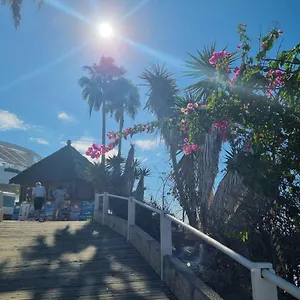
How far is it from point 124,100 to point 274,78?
27.9 meters

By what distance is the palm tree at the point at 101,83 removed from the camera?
30.6 metres

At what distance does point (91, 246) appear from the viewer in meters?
6.40

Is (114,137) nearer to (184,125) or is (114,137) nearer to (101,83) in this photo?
(184,125)

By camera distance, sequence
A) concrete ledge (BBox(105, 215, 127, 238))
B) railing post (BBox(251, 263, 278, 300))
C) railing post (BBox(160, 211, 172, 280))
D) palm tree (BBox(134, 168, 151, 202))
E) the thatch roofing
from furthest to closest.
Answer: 1. the thatch roofing
2. palm tree (BBox(134, 168, 151, 202))
3. concrete ledge (BBox(105, 215, 127, 238))
4. railing post (BBox(160, 211, 172, 280))
5. railing post (BBox(251, 263, 278, 300))

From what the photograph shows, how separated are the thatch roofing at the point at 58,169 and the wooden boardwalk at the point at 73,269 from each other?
46.7 feet

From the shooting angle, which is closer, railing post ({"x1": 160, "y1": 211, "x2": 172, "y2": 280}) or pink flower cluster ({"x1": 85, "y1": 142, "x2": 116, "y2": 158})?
railing post ({"x1": 160, "y1": 211, "x2": 172, "y2": 280})

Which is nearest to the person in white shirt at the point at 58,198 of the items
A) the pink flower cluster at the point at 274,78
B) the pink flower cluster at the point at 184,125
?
the pink flower cluster at the point at 184,125

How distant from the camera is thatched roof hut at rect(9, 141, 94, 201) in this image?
70.9 feet

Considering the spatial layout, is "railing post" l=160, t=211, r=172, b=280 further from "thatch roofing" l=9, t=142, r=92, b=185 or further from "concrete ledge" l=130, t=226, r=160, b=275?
"thatch roofing" l=9, t=142, r=92, b=185

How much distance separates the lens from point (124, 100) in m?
30.8

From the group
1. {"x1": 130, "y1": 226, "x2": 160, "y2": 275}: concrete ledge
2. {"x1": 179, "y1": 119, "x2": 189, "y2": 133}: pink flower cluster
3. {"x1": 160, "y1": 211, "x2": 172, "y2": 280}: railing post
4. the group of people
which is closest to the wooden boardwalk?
{"x1": 130, "y1": 226, "x2": 160, "y2": 275}: concrete ledge

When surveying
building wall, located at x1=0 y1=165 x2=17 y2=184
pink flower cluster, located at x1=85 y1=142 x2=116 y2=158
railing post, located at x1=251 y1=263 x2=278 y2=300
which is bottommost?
railing post, located at x1=251 y1=263 x2=278 y2=300

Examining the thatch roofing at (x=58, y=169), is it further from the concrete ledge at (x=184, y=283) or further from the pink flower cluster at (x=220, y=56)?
the pink flower cluster at (x=220, y=56)

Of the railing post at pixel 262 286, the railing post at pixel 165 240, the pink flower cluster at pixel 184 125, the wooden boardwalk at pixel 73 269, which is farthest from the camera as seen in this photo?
the pink flower cluster at pixel 184 125
